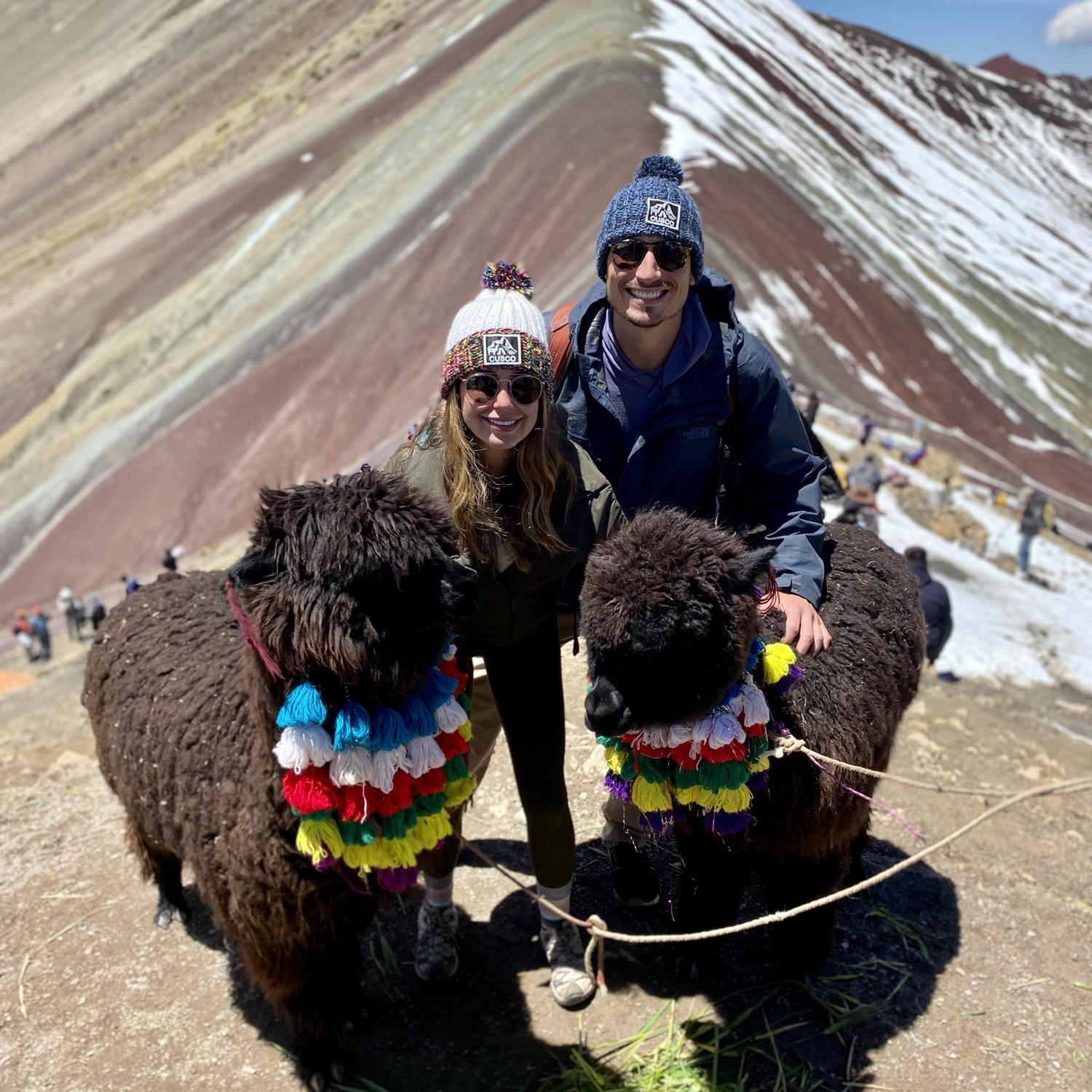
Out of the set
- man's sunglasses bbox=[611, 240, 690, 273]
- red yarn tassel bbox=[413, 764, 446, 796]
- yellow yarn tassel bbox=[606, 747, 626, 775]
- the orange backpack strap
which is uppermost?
man's sunglasses bbox=[611, 240, 690, 273]

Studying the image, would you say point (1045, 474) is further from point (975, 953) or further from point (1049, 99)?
point (1049, 99)

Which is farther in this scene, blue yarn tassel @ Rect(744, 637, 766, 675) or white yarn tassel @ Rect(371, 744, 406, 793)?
blue yarn tassel @ Rect(744, 637, 766, 675)

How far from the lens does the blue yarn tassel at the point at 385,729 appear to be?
7.95 ft

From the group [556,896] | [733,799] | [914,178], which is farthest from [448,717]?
[914,178]

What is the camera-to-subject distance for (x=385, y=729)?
95.3 inches

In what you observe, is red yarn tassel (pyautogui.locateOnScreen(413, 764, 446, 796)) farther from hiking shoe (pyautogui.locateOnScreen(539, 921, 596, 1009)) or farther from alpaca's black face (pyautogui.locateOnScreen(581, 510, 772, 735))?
hiking shoe (pyautogui.locateOnScreen(539, 921, 596, 1009))

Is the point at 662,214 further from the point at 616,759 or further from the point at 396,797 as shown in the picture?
the point at 396,797

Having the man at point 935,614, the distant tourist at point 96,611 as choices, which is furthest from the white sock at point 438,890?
the distant tourist at point 96,611

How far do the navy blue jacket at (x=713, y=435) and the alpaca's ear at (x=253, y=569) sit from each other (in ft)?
3.80

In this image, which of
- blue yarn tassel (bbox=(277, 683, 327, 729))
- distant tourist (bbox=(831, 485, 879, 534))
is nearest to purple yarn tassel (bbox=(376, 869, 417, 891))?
blue yarn tassel (bbox=(277, 683, 327, 729))

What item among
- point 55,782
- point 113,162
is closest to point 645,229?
point 55,782

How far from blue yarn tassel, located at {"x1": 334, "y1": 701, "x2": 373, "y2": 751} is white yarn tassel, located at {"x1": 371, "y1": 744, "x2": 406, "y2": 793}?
0.06 meters

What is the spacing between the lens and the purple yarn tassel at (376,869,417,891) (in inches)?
106

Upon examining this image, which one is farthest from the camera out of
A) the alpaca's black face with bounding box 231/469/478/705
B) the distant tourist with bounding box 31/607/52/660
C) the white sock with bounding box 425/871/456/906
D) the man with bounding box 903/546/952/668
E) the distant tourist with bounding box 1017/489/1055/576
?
the distant tourist with bounding box 31/607/52/660
